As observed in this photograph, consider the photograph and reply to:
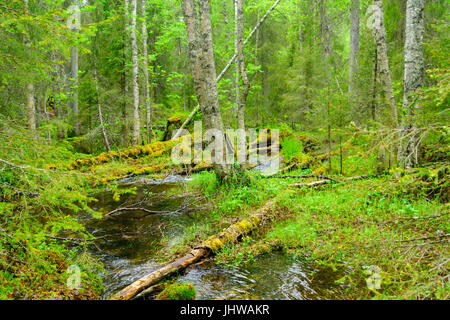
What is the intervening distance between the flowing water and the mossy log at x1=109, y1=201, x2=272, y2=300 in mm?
183

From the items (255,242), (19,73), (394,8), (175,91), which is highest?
(394,8)

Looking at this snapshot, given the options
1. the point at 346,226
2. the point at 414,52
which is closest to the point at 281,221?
the point at 346,226

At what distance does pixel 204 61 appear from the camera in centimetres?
755

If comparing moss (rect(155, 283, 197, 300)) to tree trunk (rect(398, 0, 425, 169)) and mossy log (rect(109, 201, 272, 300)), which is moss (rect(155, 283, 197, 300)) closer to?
mossy log (rect(109, 201, 272, 300))

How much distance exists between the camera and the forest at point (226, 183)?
3.18 meters

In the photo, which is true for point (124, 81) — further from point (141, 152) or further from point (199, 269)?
point (199, 269)

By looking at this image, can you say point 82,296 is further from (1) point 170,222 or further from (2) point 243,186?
(2) point 243,186

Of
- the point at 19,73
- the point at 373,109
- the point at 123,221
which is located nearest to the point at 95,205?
the point at 123,221

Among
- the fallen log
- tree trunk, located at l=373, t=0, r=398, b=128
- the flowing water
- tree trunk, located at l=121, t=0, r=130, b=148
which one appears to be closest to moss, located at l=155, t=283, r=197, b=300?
the flowing water

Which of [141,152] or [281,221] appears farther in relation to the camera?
[141,152]

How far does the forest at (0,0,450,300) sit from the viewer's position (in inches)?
125

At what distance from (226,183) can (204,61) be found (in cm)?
349
